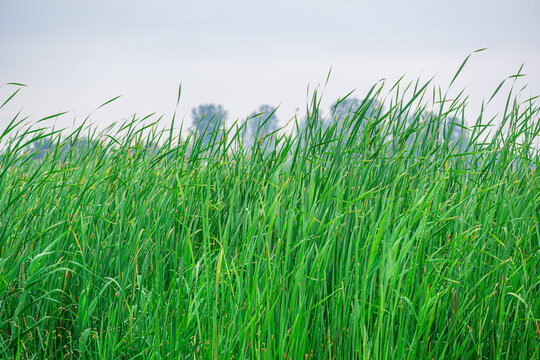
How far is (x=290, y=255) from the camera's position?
2.36m

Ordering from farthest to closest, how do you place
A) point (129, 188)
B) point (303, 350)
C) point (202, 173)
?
point (202, 173) → point (129, 188) → point (303, 350)

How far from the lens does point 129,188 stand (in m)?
2.70

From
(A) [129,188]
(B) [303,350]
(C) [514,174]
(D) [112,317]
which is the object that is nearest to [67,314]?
(D) [112,317]

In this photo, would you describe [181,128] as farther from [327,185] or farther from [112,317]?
[112,317]

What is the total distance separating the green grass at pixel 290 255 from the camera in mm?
2033

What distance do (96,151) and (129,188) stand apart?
3.46 feet

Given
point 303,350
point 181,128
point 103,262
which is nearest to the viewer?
point 303,350

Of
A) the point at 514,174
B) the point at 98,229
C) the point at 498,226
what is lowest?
the point at 98,229

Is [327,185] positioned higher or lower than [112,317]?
higher

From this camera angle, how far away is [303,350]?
1.98m

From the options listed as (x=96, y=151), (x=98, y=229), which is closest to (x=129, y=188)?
(x=98, y=229)

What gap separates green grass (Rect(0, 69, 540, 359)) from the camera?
203 cm

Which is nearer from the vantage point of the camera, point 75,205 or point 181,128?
point 75,205

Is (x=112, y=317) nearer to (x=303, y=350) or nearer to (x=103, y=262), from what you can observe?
(x=103, y=262)
